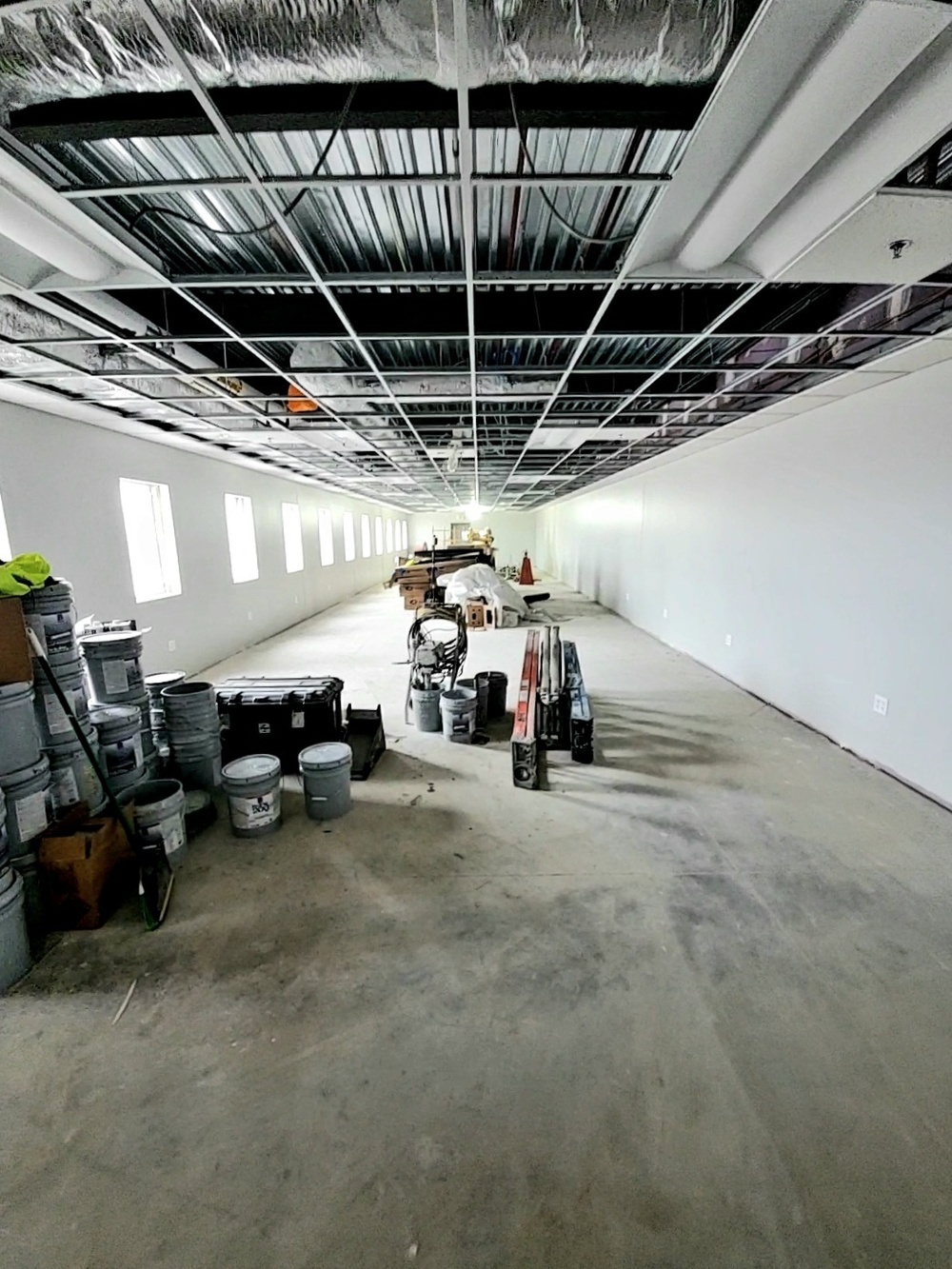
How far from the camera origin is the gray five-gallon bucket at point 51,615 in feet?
7.50

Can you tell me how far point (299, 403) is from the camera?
384 centimetres

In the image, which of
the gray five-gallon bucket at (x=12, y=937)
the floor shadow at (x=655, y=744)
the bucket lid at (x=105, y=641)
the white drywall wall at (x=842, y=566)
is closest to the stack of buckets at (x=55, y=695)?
the bucket lid at (x=105, y=641)

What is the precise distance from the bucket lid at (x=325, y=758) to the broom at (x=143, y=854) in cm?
76

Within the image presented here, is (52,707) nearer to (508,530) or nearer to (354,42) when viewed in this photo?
(354,42)

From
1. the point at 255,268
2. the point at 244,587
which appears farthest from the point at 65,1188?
the point at 244,587

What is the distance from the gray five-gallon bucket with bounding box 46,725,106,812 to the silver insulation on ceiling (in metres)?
2.23

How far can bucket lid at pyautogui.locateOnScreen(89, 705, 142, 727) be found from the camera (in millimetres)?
2588

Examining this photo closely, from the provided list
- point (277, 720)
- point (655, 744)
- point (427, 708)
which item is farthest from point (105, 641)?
point (655, 744)

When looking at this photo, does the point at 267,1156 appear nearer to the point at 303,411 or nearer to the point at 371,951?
the point at 371,951

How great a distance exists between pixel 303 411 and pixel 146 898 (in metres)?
3.35

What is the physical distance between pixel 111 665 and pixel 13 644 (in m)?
0.76

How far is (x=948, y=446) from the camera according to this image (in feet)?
9.68

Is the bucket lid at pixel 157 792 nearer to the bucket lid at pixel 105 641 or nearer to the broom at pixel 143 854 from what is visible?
the broom at pixel 143 854

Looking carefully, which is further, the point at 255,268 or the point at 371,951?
the point at 255,268
